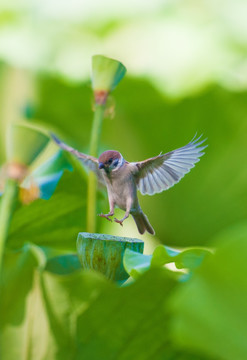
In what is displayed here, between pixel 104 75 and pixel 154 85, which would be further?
pixel 154 85

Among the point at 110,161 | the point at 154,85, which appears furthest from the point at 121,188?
the point at 154,85

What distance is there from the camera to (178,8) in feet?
1.74

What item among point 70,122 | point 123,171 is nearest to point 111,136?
point 70,122

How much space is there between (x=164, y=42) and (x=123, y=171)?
1.01 ft

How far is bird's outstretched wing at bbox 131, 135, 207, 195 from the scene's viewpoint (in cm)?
22

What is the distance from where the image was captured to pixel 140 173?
0.25 metres

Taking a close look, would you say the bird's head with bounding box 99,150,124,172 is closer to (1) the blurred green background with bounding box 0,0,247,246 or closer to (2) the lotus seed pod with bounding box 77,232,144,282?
(2) the lotus seed pod with bounding box 77,232,144,282

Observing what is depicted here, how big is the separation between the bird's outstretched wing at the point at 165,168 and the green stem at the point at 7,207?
6 centimetres

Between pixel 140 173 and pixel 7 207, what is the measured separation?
6cm

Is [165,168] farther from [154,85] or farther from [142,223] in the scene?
[154,85]

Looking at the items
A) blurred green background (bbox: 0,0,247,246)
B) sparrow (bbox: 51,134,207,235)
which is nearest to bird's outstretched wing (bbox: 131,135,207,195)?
sparrow (bbox: 51,134,207,235)

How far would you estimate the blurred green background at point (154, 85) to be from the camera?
0.44 meters

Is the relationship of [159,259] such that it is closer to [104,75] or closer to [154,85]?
[104,75]

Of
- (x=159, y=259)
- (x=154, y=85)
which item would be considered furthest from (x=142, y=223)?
(x=154, y=85)
